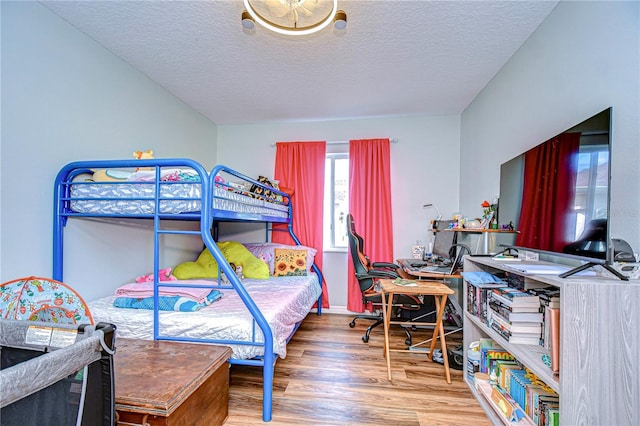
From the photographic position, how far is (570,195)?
1.27 metres

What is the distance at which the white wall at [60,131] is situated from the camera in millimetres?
1628

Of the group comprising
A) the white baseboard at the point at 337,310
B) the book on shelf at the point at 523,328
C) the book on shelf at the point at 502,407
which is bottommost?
the white baseboard at the point at 337,310

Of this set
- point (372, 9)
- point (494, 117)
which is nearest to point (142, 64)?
point (372, 9)

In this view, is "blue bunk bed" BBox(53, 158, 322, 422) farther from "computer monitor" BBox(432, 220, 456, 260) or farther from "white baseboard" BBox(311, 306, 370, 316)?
"computer monitor" BBox(432, 220, 456, 260)

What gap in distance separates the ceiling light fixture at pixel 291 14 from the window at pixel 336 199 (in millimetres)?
2118

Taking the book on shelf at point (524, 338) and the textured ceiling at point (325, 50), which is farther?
the textured ceiling at point (325, 50)

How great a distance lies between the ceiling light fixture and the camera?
1507 millimetres

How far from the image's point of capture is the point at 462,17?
5.91ft

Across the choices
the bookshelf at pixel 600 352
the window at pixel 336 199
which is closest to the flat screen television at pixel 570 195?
the bookshelf at pixel 600 352

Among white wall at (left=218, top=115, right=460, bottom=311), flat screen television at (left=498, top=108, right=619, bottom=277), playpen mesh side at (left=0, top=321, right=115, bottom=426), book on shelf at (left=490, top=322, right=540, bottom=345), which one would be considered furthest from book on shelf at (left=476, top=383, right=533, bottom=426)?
white wall at (left=218, top=115, right=460, bottom=311)

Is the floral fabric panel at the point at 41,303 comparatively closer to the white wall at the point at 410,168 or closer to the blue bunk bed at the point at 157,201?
the blue bunk bed at the point at 157,201

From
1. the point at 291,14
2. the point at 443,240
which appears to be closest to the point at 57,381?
the point at 291,14

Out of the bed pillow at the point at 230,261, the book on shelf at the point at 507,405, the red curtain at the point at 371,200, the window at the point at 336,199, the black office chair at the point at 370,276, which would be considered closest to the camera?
the book on shelf at the point at 507,405

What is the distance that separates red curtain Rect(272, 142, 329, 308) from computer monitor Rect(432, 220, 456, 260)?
1417 millimetres
